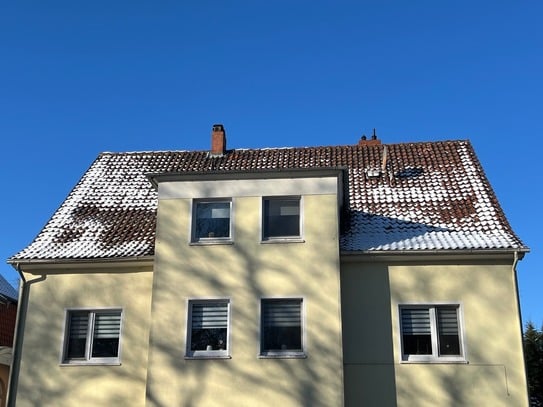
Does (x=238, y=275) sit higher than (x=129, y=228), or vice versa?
(x=129, y=228)

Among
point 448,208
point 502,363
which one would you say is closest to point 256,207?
point 448,208

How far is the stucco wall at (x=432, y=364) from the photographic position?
1600 cm

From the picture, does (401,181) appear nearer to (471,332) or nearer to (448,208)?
(448,208)

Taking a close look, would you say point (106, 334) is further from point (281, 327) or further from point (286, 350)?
point (286, 350)

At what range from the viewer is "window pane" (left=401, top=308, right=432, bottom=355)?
1655 centimetres

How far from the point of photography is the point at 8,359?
20.5m

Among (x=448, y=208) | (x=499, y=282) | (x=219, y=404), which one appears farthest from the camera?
(x=448, y=208)

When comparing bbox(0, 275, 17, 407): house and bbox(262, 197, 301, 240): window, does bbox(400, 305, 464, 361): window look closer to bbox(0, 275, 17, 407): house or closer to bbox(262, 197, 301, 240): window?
bbox(262, 197, 301, 240): window

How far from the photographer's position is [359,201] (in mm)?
20219

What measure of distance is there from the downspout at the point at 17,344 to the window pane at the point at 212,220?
5134 mm

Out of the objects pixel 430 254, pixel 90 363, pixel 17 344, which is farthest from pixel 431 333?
pixel 17 344

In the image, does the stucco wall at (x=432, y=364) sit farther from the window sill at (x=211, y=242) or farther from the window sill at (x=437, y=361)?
the window sill at (x=211, y=242)

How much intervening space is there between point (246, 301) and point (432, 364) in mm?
4774

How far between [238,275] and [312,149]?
28.0ft
